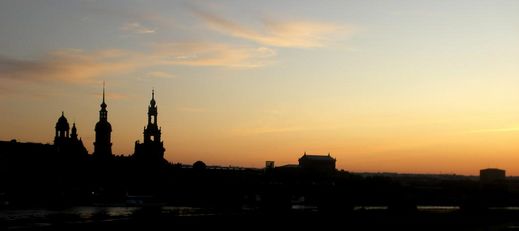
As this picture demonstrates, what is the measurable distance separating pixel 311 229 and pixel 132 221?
1021 inches

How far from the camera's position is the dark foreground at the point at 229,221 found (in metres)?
97.1

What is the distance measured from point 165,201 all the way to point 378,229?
7562 centimetres

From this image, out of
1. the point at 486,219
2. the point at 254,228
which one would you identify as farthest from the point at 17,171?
the point at 486,219

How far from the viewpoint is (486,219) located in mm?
155125

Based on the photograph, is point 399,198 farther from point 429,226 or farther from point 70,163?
point 70,163

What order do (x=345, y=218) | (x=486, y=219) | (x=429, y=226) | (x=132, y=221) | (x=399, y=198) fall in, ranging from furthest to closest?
(x=399, y=198) → (x=486, y=219) → (x=345, y=218) → (x=429, y=226) → (x=132, y=221)

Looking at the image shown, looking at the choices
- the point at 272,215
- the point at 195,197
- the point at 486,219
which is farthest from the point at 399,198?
the point at 272,215

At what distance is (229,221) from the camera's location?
115 m

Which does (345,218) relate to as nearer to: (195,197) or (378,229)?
(378,229)

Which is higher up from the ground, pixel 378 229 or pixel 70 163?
pixel 70 163

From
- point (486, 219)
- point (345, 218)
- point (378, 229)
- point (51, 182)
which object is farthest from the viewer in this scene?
point (51, 182)

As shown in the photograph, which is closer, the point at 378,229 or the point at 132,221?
the point at 132,221

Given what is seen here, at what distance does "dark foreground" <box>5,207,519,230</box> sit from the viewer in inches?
3824

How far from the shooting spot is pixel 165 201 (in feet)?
596
